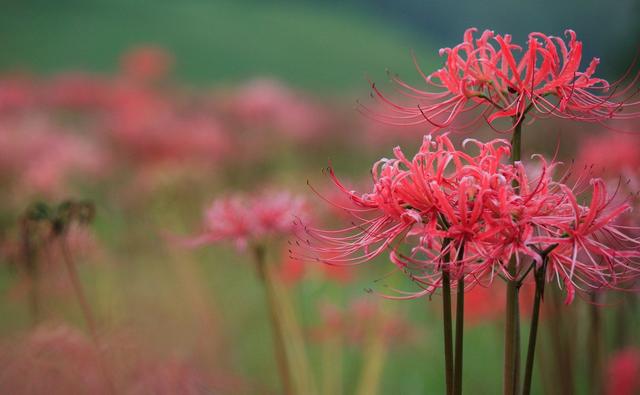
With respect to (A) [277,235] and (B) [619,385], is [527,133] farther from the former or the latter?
(A) [277,235]

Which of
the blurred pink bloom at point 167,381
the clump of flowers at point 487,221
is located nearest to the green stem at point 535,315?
the clump of flowers at point 487,221

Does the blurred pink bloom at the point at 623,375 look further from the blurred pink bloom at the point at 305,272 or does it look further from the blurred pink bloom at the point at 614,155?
the blurred pink bloom at the point at 305,272

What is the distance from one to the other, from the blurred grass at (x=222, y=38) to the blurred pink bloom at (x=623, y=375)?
0.93 m

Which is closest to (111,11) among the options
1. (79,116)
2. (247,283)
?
(79,116)

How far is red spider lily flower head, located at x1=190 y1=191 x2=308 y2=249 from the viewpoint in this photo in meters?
0.68

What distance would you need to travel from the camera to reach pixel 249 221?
68cm

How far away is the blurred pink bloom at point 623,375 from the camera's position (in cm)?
88

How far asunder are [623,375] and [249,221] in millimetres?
635

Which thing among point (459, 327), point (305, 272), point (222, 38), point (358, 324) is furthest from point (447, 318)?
point (222, 38)

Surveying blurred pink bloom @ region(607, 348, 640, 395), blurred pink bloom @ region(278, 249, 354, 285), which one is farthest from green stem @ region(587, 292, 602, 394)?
blurred pink bloom @ region(278, 249, 354, 285)

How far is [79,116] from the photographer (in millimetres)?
1489

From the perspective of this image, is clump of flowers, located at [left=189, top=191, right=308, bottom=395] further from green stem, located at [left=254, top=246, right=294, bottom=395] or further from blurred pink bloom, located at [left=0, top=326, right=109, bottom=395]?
blurred pink bloom, located at [left=0, top=326, right=109, bottom=395]

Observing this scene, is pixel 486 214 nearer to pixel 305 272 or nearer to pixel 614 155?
pixel 614 155

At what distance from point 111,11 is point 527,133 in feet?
4.22
